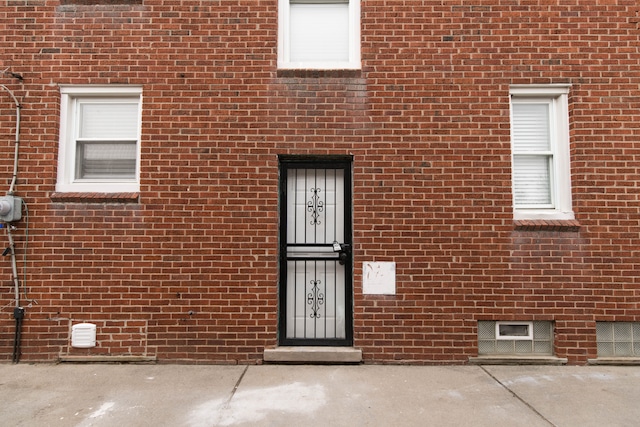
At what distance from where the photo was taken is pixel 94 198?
4711 millimetres

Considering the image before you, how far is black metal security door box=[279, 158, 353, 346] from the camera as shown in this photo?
192 inches

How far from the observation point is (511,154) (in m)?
4.80

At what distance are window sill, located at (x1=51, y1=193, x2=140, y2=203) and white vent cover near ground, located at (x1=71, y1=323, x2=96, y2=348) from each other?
1.40m

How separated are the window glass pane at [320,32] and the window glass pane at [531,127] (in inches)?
86.2

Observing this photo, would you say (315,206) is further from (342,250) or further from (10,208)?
(10,208)

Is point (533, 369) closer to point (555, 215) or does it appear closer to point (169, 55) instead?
point (555, 215)

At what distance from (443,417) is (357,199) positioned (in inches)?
92.9

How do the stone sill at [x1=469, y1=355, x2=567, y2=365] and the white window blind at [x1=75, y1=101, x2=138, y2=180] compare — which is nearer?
the stone sill at [x1=469, y1=355, x2=567, y2=365]

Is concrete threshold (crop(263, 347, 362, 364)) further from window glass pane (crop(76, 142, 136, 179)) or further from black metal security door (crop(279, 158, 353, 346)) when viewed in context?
window glass pane (crop(76, 142, 136, 179))

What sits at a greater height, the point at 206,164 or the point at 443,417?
the point at 206,164

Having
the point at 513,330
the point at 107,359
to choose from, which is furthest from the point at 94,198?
the point at 513,330

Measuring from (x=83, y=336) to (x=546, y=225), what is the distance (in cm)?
533

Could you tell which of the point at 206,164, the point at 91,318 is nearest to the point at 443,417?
the point at 206,164

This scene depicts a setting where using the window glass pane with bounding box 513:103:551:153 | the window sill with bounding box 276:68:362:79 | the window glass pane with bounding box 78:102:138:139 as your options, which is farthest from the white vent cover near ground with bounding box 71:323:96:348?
the window glass pane with bounding box 513:103:551:153
